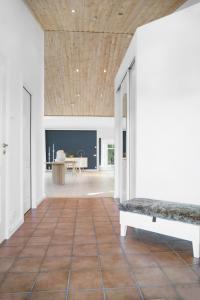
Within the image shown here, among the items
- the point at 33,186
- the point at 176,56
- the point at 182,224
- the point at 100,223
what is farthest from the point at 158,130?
the point at 33,186

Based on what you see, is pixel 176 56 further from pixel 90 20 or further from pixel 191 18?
pixel 90 20

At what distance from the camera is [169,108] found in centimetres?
297

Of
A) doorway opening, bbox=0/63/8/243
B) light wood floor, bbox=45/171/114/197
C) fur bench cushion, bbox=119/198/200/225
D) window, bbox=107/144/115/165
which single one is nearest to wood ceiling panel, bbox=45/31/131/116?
doorway opening, bbox=0/63/8/243

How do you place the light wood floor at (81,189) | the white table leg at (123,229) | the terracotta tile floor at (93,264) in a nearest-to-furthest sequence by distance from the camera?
A: the terracotta tile floor at (93,264) < the white table leg at (123,229) < the light wood floor at (81,189)

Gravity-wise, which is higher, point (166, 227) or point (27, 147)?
point (27, 147)

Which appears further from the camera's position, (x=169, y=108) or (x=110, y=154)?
(x=110, y=154)

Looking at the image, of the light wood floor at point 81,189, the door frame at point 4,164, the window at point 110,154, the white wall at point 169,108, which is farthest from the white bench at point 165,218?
the window at point 110,154

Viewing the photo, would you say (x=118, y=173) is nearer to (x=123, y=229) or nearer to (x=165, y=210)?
(x=123, y=229)

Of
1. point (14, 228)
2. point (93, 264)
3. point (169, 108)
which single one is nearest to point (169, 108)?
point (169, 108)

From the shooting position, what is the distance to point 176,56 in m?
2.91

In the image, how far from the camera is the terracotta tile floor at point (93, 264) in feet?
5.93

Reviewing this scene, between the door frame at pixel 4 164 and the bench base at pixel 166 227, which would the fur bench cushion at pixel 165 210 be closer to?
the bench base at pixel 166 227

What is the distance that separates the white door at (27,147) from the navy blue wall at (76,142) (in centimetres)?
1022

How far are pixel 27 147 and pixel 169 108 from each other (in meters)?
2.56
